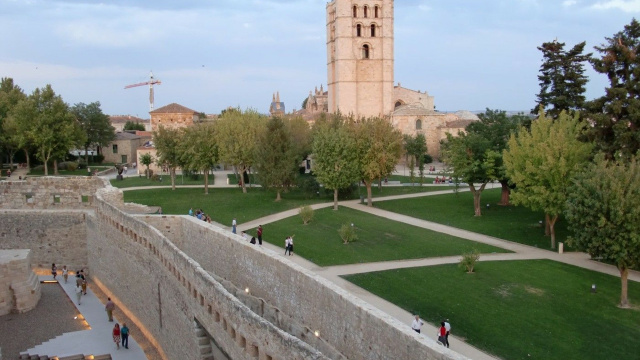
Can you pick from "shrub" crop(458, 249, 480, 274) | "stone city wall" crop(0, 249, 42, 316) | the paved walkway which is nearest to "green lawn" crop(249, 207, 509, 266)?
"shrub" crop(458, 249, 480, 274)

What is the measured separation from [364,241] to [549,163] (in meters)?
8.54

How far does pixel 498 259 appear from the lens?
23328mm

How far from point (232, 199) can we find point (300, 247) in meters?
12.9

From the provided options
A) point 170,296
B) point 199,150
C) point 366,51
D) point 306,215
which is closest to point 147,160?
point 199,150

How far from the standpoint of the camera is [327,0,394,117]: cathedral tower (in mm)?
63594

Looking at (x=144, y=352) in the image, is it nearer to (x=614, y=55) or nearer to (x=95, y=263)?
(x=95, y=263)

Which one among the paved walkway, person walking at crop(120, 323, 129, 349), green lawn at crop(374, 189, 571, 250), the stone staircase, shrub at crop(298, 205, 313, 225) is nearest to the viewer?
the stone staircase

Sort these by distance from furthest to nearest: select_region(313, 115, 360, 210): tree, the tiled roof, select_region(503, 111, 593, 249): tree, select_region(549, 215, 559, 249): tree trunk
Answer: the tiled roof → select_region(313, 115, 360, 210): tree → select_region(549, 215, 559, 249): tree trunk → select_region(503, 111, 593, 249): tree

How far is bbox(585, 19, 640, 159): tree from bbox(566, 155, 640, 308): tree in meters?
3.33

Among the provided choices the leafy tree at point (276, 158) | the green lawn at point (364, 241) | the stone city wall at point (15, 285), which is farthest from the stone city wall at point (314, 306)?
the leafy tree at point (276, 158)

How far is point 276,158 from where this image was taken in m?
37.1

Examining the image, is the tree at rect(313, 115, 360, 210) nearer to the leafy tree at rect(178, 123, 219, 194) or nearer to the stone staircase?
the leafy tree at rect(178, 123, 219, 194)

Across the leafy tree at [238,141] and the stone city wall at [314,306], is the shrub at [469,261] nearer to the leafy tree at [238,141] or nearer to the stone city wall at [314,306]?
the stone city wall at [314,306]

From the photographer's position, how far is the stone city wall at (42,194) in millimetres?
30406
